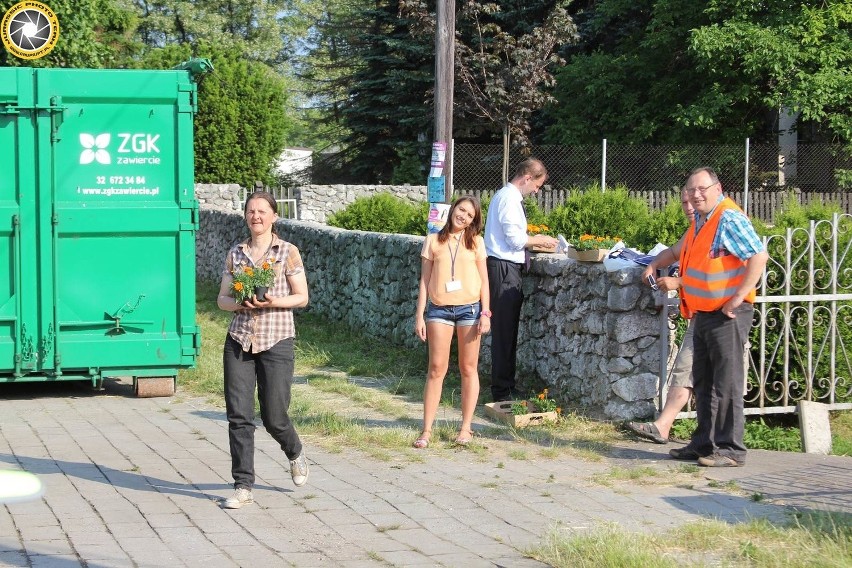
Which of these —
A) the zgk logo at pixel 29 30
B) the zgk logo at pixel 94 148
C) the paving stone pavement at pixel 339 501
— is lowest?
the paving stone pavement at pixel 339 501

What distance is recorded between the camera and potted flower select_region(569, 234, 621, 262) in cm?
875

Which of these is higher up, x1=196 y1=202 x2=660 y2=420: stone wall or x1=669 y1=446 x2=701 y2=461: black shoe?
x1=196 y1=202 x2=660 y2=420: stone wall

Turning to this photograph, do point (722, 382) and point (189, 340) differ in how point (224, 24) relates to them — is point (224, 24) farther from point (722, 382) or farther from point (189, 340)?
point (722, 382)

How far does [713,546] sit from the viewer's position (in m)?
5.50

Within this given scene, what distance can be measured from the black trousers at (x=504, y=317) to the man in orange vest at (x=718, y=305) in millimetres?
1975

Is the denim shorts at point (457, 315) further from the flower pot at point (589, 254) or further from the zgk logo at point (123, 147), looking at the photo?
the zgk logo at point (123, 147)

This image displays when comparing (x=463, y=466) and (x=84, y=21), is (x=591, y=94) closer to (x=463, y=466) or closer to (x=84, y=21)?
(x=84, y=21)

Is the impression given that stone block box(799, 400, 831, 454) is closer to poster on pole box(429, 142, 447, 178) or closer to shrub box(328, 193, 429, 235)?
poster on pole box(429, 142, 447, 178)

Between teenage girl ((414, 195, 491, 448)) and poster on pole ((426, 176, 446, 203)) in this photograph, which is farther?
poster on pole ((426, 176, 446, 203))

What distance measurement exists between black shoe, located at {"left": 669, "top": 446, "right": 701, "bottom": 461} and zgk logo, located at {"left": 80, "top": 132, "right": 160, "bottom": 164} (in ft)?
16.4

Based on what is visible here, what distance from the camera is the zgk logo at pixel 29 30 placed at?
16.0m

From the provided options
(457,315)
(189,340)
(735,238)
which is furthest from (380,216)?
(735,238)

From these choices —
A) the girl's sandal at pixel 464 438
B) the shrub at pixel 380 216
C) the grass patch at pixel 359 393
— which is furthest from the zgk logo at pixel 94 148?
the shrub at pixel 380 216

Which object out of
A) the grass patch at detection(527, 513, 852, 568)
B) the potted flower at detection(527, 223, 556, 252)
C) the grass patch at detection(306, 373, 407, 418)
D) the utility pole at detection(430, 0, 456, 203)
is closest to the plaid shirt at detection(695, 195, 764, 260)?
the grass patch at detection(527, 513, 852, 568)
